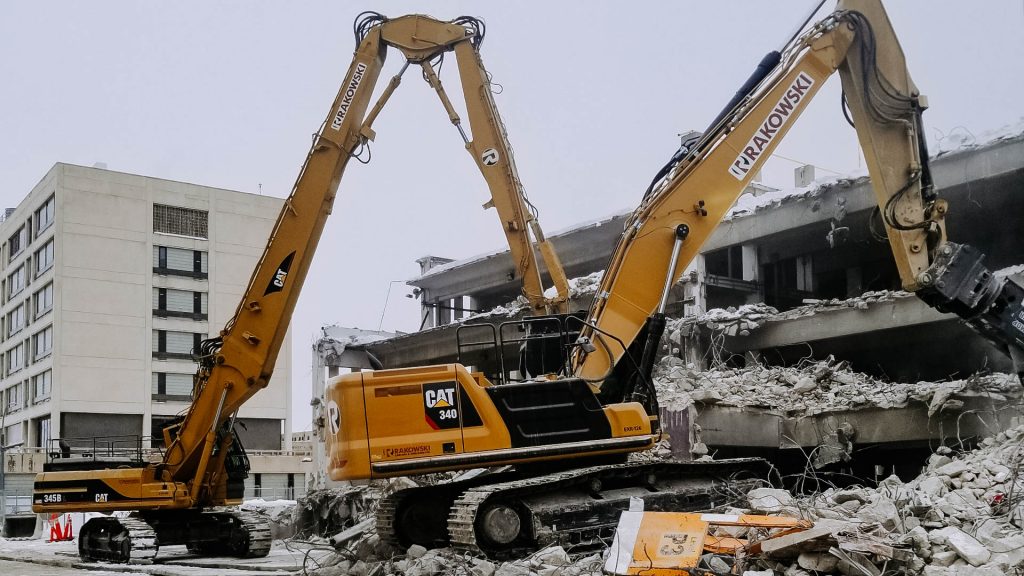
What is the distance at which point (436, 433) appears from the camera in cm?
1000

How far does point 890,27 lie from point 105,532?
12731 mm

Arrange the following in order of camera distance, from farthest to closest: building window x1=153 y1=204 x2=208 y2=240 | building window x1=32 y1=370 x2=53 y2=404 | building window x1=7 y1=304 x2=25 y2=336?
building window x1=7 y1=304 x2=25 y2=336
building window x1=153 y1=204 x2=208 y2=240
building window x1=32 y1=370 x2=53 y2=404

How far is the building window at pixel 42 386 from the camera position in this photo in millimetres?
59344

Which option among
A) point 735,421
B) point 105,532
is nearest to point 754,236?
point 735,421

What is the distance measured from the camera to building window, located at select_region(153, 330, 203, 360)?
6166cm

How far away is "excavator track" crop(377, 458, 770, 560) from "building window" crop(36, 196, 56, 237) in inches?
2140

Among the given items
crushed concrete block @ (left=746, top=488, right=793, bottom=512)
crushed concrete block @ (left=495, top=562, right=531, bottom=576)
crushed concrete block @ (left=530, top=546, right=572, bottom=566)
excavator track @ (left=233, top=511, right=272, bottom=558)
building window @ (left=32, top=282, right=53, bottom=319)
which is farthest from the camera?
building window @ (left=32, top=282, right=53, bottom=319)

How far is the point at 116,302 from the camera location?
60.5 meters

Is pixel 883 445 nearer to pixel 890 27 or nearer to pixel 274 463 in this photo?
pixel 890 27

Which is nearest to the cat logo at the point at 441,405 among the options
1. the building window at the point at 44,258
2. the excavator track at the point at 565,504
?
the excavator track at the point at 565,504

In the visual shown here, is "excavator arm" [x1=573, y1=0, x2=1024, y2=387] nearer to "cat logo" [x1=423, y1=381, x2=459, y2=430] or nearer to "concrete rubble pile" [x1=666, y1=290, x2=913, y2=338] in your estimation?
"cat logo" [x1=423, y1=381, x2=459, y2=430]

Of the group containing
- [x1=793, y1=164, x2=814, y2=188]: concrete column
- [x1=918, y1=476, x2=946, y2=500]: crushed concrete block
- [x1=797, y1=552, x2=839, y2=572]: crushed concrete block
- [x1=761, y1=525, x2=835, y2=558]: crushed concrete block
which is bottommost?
[x1=797, y1=552, x2=839, y2=572]: crushed concrete block

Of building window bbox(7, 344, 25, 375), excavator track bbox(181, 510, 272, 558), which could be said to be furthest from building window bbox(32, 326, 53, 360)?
excavator track bbox(181, 510, 272, 558)

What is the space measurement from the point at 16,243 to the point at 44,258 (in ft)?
23.5
